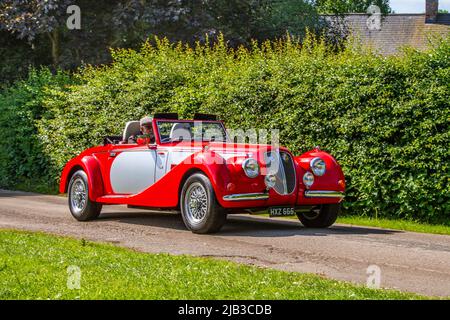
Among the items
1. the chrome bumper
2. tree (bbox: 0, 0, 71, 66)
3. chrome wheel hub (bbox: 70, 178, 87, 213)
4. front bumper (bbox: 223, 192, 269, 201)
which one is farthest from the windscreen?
tree (bbox: 0, 0, 71, 66)

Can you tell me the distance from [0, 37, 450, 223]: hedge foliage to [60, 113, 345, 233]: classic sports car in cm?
181

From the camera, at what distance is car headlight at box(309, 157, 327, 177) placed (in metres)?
12.0

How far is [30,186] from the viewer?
21.6 m

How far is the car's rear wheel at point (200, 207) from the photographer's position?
11242mm

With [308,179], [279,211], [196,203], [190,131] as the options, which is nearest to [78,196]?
[190,131]

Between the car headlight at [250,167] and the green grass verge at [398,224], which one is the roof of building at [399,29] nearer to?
the green grass verge at [398,224]

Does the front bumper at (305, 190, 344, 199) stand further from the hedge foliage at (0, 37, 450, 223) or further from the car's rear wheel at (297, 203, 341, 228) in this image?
the hedge foliage at (0, 37, 450, 223)

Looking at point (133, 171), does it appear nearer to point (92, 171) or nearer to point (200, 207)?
point (92, 171)

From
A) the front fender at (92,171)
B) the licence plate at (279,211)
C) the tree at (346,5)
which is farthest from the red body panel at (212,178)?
the tree at (346,5)

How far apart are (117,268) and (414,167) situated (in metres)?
6.97

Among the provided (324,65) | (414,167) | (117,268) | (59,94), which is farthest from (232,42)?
(117,268)

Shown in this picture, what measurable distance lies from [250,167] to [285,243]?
4.40 feet

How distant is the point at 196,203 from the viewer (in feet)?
37.9
